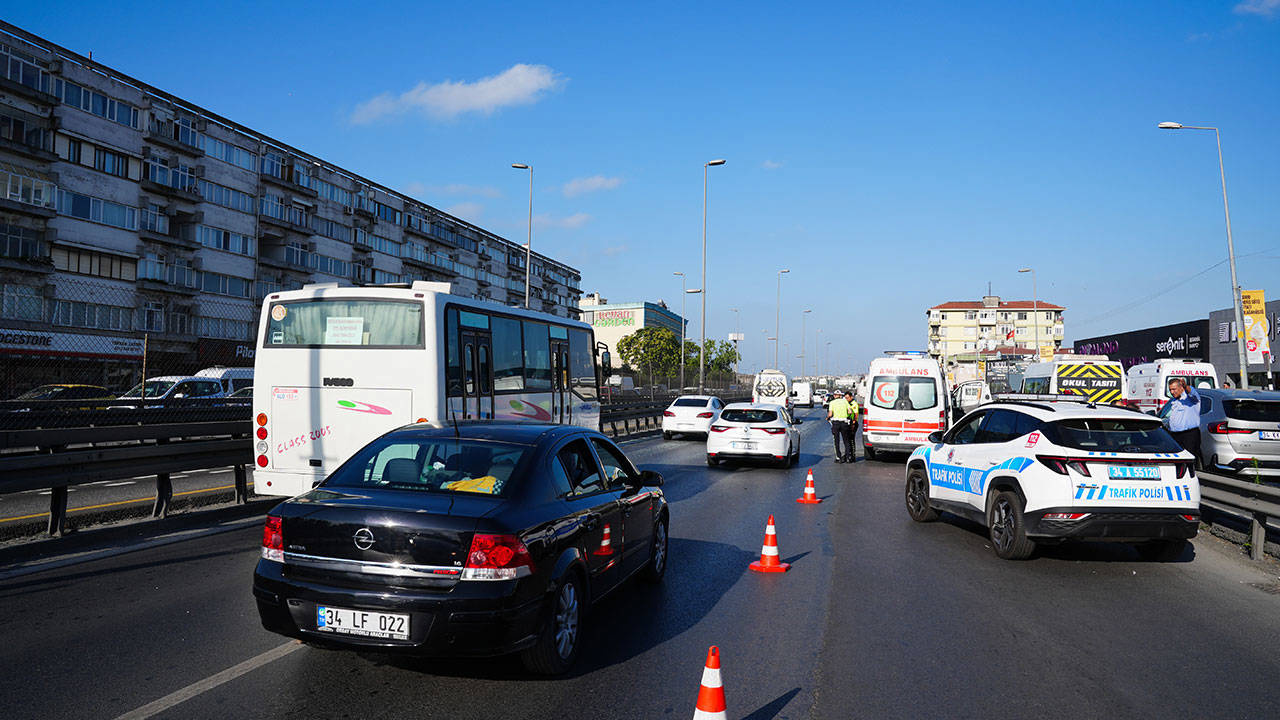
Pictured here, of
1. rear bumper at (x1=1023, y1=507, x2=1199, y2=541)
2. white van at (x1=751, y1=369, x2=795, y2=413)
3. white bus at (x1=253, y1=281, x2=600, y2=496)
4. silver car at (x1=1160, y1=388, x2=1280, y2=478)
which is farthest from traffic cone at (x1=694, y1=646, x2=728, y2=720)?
white van at (x1=751, y1=369, x2=795, y2=413)

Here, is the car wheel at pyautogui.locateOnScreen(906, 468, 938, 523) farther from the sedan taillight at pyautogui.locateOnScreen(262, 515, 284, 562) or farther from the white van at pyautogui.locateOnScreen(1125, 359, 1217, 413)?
the white van at pyautogui.locateOnScreen(1125, 359, 1217, 413)

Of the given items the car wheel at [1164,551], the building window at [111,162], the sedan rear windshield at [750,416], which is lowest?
the car wheel at [1164,551]

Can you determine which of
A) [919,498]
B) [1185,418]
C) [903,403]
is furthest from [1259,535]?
[903,403]

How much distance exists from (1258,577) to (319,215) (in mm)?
62210

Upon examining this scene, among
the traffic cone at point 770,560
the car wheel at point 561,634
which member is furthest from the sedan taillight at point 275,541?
the traffic cone at point 770,560

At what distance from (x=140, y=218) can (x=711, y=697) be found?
51895 mm

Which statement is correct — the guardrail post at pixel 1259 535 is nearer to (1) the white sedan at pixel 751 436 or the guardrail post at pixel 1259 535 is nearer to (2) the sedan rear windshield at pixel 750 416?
(1) the white sedan at pixel 751 436

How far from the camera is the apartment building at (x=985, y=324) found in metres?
135

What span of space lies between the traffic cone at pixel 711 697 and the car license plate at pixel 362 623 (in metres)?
1.58

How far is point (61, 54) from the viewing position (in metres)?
42.3

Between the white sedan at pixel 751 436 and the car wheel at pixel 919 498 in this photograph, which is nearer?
the car wheel at pixel 919 498

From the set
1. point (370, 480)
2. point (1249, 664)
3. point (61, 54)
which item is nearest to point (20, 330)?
point (61, 54)

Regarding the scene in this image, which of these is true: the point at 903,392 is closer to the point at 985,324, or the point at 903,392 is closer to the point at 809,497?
the point at 809,497

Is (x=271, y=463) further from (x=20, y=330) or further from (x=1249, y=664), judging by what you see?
(x=20, y=330)
